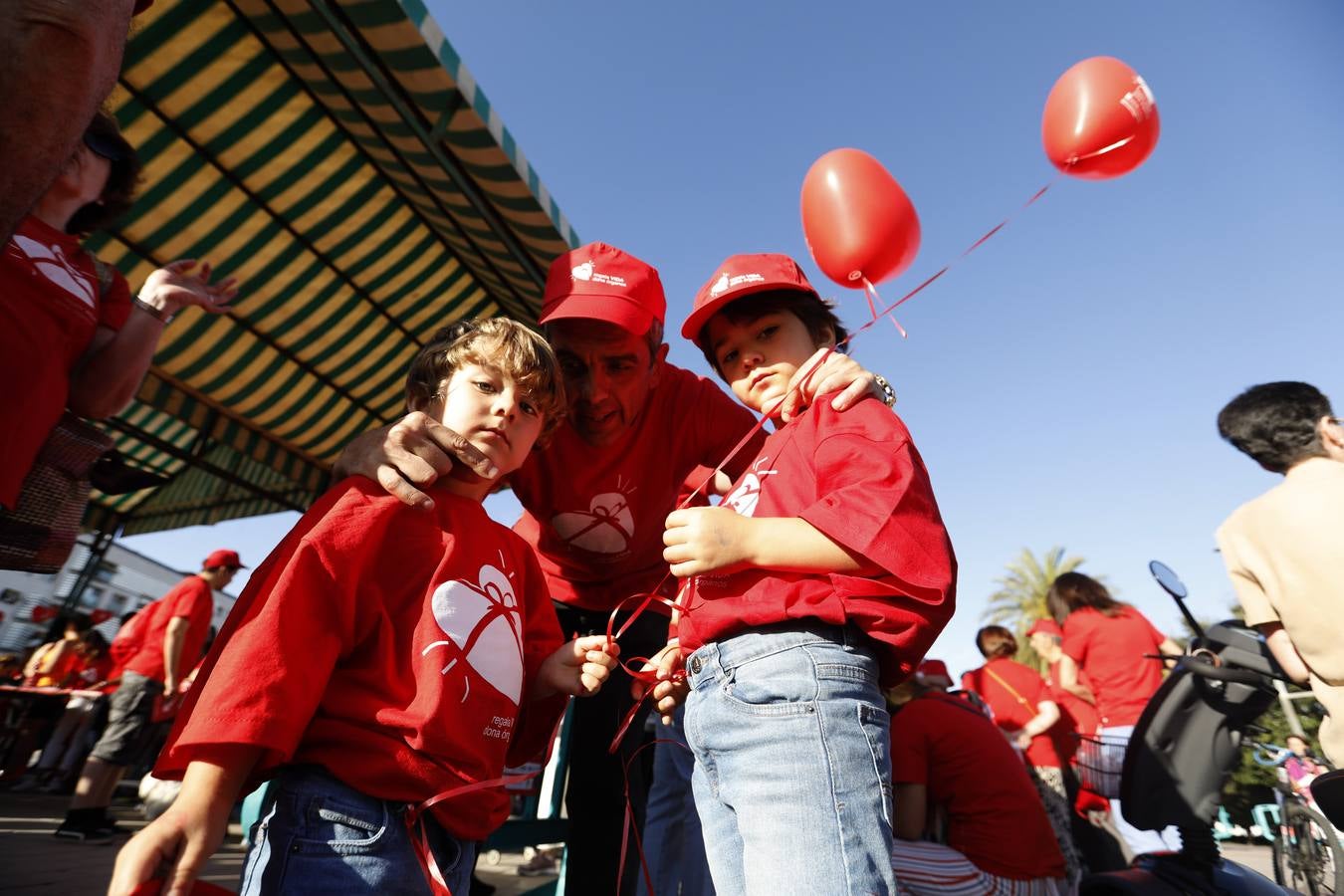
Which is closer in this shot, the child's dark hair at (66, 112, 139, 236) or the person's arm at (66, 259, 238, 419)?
the person's arm at (66, 259, 238, 419)

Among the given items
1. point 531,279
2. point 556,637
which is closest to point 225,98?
point 531,279

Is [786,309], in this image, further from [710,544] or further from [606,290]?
[710,544]

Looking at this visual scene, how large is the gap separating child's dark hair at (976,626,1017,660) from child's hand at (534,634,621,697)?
487 centimetres

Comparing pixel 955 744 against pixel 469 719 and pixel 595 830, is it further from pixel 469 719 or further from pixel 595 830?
pixel 469 719

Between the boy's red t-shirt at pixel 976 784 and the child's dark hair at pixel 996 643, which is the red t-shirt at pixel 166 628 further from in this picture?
the child's dark hair at pixel 996 643

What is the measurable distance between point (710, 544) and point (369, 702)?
63 centimetres

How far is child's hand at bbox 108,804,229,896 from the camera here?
0.81 m

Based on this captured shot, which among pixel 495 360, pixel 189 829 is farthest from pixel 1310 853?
pixel 189 829

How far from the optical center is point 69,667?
6629mm

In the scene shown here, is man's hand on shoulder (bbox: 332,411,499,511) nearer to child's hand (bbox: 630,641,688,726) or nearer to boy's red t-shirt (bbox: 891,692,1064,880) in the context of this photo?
child's hand (bbox: 630,641,688,726)

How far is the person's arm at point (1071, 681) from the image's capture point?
15.1ft

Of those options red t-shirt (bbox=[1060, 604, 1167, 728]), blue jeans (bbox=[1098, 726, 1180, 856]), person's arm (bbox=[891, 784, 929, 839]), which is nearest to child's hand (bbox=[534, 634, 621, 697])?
person's arm (bbox=[891, 784, 929, 839])

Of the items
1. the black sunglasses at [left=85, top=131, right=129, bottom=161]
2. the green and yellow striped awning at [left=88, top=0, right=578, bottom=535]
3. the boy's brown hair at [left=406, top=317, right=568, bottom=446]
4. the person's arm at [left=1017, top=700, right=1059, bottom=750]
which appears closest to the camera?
the boy's brown hair at [left=406, top=317, right=568, bottom=446]

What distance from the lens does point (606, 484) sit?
209 centimetres
